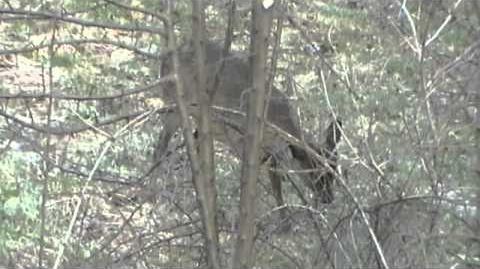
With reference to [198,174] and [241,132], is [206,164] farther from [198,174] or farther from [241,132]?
[241,132]

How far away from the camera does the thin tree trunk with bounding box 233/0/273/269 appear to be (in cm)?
373

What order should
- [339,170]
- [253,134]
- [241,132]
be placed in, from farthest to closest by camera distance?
[241,132]
[339,170]
[253,134]

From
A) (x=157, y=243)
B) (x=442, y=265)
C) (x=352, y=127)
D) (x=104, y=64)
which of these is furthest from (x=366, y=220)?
(x=104, y=64)

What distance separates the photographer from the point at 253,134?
3793 millimetres

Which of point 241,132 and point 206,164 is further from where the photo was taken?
point 241,132

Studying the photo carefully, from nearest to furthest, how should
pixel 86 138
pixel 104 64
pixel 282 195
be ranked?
pixel 282 195 < pixel 86 138 < pixel 104 64

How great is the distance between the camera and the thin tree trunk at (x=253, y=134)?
3732mm

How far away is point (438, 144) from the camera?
13.2 ft

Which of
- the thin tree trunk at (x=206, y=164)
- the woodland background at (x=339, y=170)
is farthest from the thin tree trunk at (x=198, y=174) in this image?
the woodland background at (x=339, y=170)

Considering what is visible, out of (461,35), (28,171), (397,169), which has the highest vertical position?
(461,35)

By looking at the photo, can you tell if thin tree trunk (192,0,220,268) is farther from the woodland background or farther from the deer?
the woodland background

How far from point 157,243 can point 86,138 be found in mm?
3545

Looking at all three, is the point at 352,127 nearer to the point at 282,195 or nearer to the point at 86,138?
the point at 282,195

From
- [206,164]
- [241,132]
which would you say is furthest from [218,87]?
[206,164]
